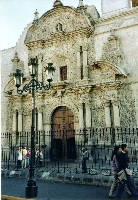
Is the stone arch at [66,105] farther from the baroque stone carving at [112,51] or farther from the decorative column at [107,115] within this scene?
the baroque stone carving at [112,51]

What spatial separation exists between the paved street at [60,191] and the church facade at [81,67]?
17.9 ft

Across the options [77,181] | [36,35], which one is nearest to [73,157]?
[77,181]

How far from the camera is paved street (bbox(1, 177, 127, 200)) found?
6.11m

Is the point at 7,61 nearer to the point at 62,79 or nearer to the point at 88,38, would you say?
the point at 62,79

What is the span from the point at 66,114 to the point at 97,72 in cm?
306

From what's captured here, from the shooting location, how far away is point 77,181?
7.71m

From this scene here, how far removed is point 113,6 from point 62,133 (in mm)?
8005

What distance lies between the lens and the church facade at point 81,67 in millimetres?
12477

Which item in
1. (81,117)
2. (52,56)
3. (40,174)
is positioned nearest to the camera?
(40,174)

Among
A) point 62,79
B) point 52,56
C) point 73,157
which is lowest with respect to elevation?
point 73,157

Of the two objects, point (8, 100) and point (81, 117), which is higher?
point (8, 100)

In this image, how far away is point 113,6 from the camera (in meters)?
13.8

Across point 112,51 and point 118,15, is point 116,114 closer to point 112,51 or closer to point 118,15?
point 112,51

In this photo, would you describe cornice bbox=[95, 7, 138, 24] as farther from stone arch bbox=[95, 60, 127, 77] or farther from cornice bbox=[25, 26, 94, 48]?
stone arch bbox=[95, 60, 127, 77]
